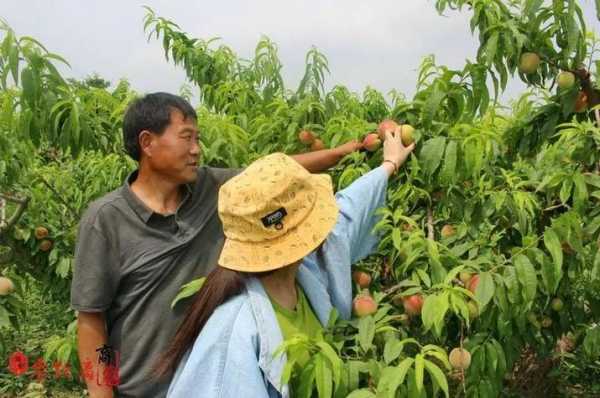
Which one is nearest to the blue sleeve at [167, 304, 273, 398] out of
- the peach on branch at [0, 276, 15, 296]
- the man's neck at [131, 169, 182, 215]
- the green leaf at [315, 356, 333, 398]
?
the green leaf at [315, 356, 333, 398]

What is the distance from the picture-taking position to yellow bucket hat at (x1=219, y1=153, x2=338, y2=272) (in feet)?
4.45

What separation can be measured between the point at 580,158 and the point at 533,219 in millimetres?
222

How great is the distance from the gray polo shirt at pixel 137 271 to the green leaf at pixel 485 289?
76 centimetres

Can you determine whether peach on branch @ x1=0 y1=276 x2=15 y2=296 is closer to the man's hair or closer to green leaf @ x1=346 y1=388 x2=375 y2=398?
the man's hair

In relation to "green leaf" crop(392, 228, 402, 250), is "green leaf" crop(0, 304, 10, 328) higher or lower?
lower

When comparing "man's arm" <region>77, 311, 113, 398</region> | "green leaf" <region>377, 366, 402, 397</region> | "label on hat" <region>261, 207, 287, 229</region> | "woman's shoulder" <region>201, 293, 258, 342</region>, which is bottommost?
"man's arm" <region>77, 311, 113, 398</region>

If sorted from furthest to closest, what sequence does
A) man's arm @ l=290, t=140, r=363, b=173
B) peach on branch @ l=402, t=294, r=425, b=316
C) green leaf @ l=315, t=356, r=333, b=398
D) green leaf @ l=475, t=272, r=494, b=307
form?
man's arm @ l=290, t=140, r=363, b=173, peach on branch @ l=402, t=294, r=425, b=316, green leaf @ l=475, t=272, r=494, b=307, green leaf @ l=315, t=356, r=333, b=398

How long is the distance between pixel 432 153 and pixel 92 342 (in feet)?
3.69

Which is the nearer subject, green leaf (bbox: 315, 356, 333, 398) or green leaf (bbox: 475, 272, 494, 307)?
green leaf (bbox: 315, 356, 333, 398)

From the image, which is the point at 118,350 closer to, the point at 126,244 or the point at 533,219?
the point at 126,244

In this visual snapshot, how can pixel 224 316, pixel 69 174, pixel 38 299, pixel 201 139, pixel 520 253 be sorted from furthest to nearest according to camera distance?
pixel 38 299 < pixel 69 174 < pixel 201 139 < pixel 520 253 < pixel 224 316

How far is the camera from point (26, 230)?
3.18m

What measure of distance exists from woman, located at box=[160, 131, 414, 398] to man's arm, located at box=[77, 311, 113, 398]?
1.62 feet

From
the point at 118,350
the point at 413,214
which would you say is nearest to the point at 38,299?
the point at 118,350
